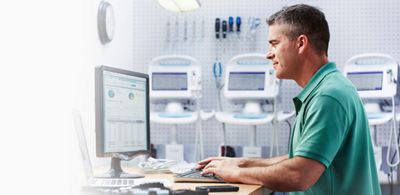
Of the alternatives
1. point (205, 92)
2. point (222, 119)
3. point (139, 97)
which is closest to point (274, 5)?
point (205, 92)

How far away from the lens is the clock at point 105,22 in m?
3.96

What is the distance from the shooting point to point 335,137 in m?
1.84

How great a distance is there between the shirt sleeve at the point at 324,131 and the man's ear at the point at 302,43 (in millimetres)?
300

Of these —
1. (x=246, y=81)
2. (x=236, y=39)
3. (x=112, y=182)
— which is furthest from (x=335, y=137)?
(x=236, y=39)

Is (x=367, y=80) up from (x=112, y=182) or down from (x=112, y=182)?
up

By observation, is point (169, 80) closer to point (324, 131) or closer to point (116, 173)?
point (116, 173)

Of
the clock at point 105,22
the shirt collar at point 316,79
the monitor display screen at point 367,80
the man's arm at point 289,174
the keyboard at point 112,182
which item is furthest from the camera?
the monitor display screen at point 367,80

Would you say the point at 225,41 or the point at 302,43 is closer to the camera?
the point at 302,43

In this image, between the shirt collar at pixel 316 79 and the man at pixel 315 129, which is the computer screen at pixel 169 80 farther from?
the shirt collar at pixel 316 79

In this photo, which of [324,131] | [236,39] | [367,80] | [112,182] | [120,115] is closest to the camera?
[324,131]

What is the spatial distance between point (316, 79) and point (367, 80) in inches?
99.3

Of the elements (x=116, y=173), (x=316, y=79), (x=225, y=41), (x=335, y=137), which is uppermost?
(x=225, y=41)

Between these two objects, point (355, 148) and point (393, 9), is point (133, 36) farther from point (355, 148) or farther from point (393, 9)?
point (355, 148)

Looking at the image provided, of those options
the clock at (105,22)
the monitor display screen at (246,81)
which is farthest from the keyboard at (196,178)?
the monitor display screen at (246,81)
